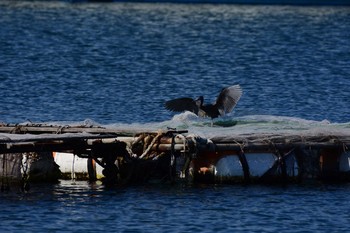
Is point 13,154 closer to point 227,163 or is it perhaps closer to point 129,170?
point 129,170

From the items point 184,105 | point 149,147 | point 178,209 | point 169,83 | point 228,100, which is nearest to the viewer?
point 178,209

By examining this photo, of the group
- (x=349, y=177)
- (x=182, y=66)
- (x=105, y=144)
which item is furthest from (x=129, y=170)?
(x=182, y=66)

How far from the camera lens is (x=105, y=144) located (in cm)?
2861

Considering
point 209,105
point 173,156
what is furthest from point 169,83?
point 173,156

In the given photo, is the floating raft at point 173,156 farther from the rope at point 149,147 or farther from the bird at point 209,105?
the bird at point 209,105

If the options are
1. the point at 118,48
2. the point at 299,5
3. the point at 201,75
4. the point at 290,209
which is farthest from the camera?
the point at 299,5

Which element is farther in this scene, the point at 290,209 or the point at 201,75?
the point at 201,75

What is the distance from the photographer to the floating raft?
28.7 meters

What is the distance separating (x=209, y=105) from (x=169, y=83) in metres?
18.9

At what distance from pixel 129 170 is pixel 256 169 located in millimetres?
2463

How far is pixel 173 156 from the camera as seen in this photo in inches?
1133

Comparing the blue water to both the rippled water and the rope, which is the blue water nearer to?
the rippled water

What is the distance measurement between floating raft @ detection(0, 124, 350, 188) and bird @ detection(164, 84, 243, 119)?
3.25m

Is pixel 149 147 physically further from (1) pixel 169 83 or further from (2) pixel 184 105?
(1) pixel 169 83
